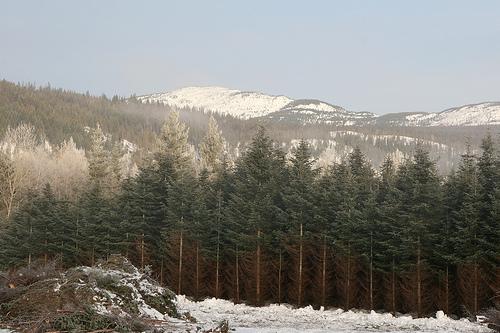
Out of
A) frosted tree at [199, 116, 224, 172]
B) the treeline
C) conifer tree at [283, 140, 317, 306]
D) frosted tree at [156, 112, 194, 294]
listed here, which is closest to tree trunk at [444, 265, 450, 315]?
the treeline

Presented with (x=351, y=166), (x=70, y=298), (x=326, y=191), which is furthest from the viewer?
(x=351, y=166)

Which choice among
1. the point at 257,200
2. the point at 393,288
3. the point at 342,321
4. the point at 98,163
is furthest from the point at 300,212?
the point at 98,163

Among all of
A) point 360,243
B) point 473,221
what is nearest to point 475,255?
point 473,221

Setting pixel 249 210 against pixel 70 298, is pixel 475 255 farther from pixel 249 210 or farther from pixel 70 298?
pixel 70 298

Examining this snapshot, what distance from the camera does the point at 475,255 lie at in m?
26.1

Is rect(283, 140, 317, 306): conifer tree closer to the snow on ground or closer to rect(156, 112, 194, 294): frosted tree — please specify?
the snow on ground

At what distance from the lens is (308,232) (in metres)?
31.2

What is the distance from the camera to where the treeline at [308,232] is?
2753 centimetres

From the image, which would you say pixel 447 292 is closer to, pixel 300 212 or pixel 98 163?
pixel 300 212

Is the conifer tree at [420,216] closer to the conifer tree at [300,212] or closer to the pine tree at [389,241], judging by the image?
the pine tree at [389,241]

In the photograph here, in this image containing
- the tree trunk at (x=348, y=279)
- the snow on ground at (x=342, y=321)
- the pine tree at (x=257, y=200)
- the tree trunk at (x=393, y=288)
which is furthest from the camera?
the pine tree at (x=257, y=200)

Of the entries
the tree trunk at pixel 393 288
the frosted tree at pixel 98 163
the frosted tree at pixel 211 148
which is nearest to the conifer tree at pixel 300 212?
the tree trunk at pixel 393 288

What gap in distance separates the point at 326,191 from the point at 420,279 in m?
7.46

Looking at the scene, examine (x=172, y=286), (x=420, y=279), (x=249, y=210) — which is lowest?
(x=172, y=286)
